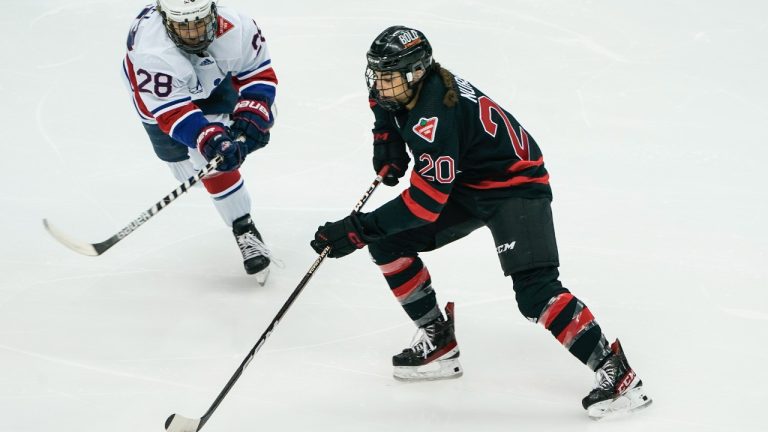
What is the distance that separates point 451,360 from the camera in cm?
295

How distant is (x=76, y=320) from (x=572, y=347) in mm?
1799

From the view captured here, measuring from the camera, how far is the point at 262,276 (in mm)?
3553

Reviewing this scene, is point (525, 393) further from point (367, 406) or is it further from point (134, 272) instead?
point (134, 272)

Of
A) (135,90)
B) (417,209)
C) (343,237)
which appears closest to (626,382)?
(417,209)

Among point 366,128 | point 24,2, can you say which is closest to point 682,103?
point 366,128

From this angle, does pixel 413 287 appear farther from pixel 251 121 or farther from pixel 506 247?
pixel 251 121

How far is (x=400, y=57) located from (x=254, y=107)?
1.07m

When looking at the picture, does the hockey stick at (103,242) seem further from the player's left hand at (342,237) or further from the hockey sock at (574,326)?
the hockey sock at (574,326)

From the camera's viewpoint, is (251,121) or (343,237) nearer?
(343,237)

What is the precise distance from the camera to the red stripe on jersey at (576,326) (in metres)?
2.63

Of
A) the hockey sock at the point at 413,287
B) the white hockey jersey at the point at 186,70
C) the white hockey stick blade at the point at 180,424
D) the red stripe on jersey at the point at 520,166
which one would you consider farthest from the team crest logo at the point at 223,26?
the white hockey stick blade at the point at 180,424

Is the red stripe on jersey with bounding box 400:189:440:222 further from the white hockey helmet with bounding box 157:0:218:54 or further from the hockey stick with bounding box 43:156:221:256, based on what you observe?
the white hockey helmet with bounding box 157:0:218:54

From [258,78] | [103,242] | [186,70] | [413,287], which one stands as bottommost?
[413,287]

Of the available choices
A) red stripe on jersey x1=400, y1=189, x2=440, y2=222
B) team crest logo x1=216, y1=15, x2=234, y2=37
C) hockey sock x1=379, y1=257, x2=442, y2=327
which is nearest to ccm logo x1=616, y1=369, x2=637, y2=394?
hockey sock x1=379, y1=257, x2=442, y2=327
